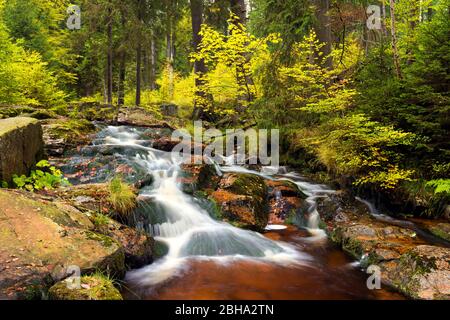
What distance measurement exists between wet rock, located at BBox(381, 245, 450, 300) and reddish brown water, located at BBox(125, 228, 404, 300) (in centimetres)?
24

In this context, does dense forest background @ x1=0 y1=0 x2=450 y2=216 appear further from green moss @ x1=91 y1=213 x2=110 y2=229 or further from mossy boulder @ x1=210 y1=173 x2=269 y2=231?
green moss @ x1=91 y1=213 x2=110 y2=229

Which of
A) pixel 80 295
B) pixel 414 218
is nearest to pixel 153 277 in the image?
pixel 80 295

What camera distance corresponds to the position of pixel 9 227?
4480 mm

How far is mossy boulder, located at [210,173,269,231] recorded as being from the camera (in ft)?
26.0

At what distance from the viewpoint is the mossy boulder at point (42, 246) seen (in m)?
3.95

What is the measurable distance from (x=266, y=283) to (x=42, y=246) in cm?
319

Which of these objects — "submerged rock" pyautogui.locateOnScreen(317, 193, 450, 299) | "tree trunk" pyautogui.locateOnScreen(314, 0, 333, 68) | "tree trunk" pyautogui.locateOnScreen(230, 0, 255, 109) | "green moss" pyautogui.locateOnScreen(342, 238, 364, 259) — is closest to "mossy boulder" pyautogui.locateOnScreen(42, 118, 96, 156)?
"tree trunk" pyautogui.locateOnScreen(230, 0, 255, 109)

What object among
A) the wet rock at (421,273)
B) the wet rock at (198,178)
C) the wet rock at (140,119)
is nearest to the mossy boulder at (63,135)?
the wet rock at (140,119)

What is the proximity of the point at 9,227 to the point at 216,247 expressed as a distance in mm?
3487

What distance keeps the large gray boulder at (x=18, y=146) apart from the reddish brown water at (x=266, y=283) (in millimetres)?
2970

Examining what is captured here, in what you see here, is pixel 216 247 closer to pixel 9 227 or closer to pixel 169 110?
pixel 9 227

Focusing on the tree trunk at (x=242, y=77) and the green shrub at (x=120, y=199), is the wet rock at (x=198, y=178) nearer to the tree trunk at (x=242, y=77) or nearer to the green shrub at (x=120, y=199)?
the green shrub at (x=120, y=199)

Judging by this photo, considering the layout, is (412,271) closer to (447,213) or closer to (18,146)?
(447,213)
